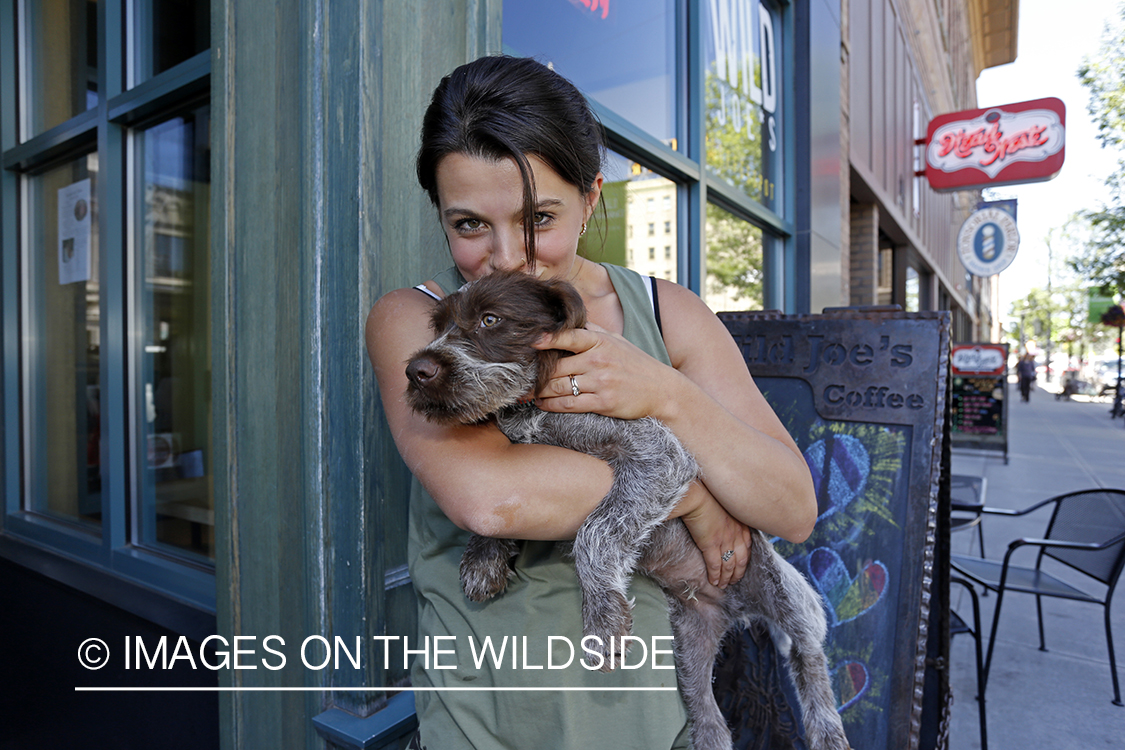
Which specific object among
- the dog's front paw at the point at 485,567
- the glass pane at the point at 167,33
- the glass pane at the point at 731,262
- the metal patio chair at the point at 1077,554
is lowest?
the metal patio chair at the point at 1077,554

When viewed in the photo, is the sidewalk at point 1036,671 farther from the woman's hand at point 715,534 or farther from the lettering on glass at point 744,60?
the lettering on glass at point 744,60

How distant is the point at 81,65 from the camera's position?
363 cm

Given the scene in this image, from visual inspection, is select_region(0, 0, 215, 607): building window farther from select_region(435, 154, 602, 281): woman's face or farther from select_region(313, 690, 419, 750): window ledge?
select_region(435, 154, 602, 281): woman's face

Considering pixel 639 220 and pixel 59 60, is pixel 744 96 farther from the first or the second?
pixel 59 60

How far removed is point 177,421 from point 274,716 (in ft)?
6.33

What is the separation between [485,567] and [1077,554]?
4660 mm

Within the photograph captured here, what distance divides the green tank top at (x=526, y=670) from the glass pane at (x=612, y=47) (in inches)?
115

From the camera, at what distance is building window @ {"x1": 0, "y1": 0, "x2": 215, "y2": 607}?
322 centimetres

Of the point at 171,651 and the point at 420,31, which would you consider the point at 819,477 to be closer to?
the point at 420,31

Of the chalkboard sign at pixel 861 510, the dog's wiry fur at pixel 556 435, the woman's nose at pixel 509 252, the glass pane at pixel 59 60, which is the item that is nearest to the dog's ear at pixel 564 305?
the dog's wiry fur at pixel 556 435

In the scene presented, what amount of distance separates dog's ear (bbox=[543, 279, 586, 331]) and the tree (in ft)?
84.0

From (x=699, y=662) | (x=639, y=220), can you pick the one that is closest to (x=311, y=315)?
(x=699, y=662)

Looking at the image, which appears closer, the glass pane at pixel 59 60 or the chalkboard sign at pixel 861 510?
the chalkboard sign at pixel 861 510

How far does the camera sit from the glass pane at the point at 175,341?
3336mm
